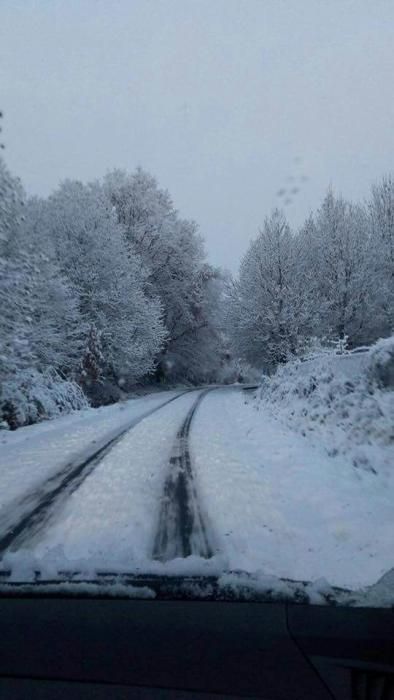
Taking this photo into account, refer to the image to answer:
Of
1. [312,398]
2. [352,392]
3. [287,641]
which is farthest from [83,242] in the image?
[287,641]

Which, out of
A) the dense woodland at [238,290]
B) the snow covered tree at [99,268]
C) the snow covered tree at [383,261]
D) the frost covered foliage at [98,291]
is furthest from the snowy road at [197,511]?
the snow covered tree at [383,261]

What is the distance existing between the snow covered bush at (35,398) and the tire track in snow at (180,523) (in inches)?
276

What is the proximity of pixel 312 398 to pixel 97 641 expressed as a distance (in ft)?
27.9

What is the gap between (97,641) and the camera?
2.22 meters


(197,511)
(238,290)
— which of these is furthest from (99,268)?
(197,511)

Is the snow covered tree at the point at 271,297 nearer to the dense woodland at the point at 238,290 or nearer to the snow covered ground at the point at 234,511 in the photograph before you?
the dense woodland at the point at 238,290

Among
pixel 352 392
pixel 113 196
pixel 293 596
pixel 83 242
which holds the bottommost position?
pixel 293 596

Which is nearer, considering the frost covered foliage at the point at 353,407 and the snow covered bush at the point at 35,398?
the frost covered foliage at the point at 353,407

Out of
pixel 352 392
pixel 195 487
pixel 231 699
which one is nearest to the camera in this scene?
pixel 231 699

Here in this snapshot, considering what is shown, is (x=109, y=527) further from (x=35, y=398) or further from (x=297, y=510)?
(x=35, y=398)

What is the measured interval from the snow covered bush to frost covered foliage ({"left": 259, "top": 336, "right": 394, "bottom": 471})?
762cm

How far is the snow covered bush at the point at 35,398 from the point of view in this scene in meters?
11.9

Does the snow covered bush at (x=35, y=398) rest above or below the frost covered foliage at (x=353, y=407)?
above

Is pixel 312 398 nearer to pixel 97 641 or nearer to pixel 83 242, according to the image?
pixel 97 641
